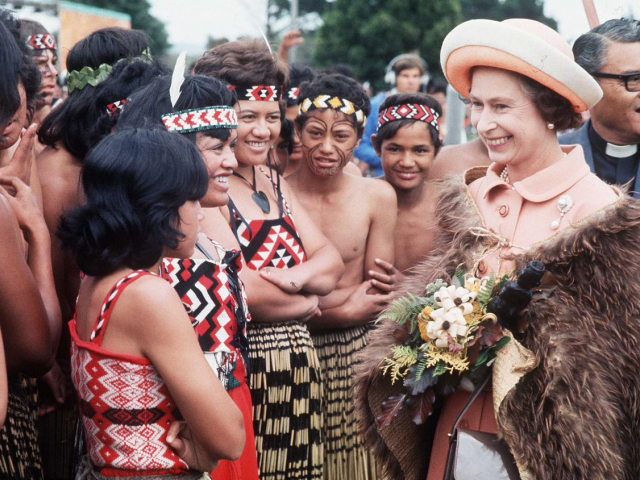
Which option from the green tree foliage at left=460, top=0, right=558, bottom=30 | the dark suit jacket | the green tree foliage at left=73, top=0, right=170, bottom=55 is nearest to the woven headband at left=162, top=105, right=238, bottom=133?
the dark suit jacket

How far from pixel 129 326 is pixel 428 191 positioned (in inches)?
116

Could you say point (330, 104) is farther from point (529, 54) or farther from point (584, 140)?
point (529, 54)

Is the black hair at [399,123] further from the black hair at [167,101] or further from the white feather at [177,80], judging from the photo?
the white feather at [177,80]

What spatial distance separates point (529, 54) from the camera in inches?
104

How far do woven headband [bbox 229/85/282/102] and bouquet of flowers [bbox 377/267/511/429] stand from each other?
5.23ft

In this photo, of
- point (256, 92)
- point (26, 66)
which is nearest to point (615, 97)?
point (256, 92)

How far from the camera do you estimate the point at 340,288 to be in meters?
4.30

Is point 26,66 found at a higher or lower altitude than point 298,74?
higher

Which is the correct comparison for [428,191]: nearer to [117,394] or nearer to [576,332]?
[576,332]

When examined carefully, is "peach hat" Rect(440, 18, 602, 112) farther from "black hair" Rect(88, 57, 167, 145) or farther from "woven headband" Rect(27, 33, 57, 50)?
"woven headband" Rect(27, 33, 57, 50)

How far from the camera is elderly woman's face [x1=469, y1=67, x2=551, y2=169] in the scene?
278 cm

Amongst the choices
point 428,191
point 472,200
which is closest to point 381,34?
point 428,191

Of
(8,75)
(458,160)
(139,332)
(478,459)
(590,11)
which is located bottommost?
(478,459)

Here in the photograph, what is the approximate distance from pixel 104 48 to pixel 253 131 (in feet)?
2.67
